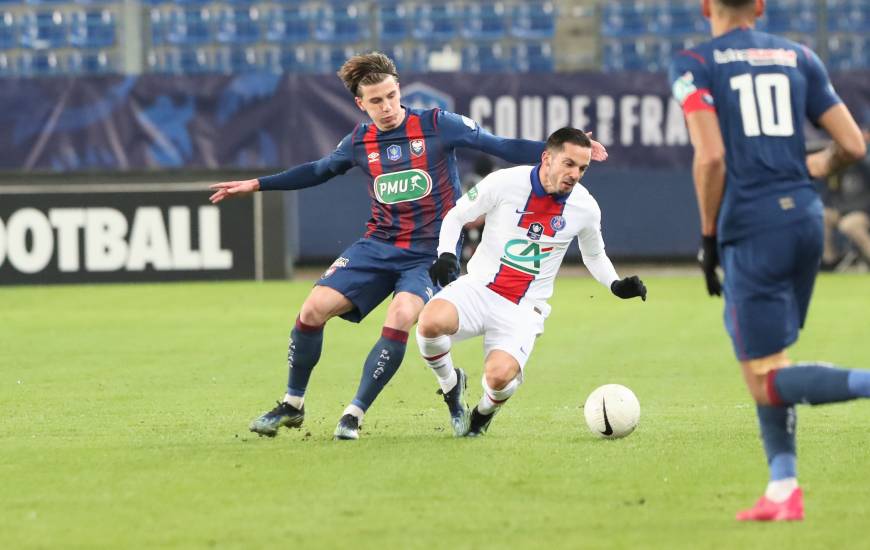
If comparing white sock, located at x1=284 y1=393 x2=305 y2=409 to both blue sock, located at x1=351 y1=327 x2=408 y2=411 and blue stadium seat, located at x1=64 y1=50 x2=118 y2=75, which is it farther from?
blue stadium seat, located at x1=64 y1=50 x2=118 y2=75

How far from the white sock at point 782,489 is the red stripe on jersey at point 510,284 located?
2.57 meters

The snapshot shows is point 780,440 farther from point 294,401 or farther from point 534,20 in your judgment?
point 534,20

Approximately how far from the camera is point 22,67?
23609 mm

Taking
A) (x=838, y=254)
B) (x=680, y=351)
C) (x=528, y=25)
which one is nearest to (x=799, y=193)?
(x=680, y=351)

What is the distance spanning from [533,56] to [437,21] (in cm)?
159

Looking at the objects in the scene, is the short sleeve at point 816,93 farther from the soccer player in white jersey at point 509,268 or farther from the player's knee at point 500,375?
the player's knee at point 500,375

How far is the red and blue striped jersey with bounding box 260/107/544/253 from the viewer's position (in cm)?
805

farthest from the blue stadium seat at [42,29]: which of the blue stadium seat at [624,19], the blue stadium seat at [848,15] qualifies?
the blue stadium seat at [848,15]

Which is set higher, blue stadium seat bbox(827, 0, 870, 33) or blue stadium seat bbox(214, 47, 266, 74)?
blue stadium seat bbox(827, 0, 870, 33)

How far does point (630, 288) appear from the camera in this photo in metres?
7.34

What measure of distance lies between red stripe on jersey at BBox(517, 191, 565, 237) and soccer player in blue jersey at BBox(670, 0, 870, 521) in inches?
90.9

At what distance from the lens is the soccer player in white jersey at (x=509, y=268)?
24.4 feet

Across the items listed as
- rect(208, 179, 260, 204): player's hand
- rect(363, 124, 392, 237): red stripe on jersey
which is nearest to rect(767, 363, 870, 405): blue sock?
rect(363, 124, 392, 237): red stripe on jersey

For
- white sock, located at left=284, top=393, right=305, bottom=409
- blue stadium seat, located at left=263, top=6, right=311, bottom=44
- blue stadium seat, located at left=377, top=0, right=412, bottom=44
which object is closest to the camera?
white sock, located at left=284, top=393, right=305, bottom=409
